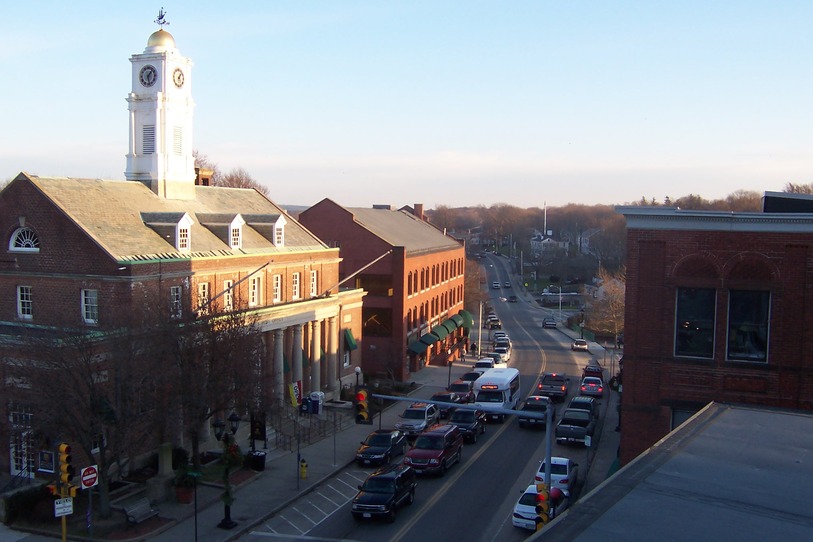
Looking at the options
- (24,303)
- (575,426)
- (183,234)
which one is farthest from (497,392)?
(24,303)

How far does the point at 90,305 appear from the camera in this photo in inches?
1309

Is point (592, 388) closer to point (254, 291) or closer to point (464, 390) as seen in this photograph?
point (464, 390)

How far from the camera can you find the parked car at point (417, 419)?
132ft

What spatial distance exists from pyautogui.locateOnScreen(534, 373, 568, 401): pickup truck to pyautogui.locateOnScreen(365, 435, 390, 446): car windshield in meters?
16.9

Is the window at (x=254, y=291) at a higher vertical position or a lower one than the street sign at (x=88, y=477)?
higher

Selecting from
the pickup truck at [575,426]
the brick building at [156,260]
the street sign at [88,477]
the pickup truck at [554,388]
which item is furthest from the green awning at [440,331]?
the street sign at [88,477]

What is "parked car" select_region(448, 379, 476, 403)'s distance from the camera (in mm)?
46569

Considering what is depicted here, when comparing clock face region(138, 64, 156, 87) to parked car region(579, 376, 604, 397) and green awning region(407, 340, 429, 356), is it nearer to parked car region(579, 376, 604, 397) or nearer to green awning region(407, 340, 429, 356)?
green awning region(407, 340, 429, 356)

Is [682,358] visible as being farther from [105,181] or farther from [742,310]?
[105,181]

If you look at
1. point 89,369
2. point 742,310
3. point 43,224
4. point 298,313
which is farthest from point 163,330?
point 742,310

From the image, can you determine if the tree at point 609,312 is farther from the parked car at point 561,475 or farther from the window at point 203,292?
the window at point 203,292

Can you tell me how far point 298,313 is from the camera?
43.4m

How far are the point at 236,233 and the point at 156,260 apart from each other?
7.24 m

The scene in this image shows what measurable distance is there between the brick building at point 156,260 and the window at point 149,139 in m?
0.05
